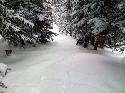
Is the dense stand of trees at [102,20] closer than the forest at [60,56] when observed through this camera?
No

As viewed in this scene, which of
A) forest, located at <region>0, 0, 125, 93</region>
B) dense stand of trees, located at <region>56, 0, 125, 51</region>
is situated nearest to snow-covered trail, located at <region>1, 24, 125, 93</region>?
forest, located at <region>0, 0, 125, 93</region>

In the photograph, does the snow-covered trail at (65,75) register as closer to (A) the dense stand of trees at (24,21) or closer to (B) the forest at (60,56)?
(B) the forest at (60,56)

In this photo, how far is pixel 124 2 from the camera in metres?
11.8

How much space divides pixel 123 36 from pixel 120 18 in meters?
0.97

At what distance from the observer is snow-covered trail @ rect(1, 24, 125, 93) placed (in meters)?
9.81

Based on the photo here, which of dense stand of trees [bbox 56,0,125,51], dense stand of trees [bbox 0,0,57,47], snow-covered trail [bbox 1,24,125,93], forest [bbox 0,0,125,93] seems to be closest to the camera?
snow-covered trail [bbox 1,24,125,93]

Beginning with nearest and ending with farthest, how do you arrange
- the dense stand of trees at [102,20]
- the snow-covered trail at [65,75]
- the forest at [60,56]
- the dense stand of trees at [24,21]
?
the snow-covered trail at [65,75]
the forest at [60,56]
the dense stand of trees at [24,21]
the dense stand of trees at [102,20]

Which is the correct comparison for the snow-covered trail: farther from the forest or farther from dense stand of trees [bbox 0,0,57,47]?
dense stand of trees [bbox 0,0,57,47]

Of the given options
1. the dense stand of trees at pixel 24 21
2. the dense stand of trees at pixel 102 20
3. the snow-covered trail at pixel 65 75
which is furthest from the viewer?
the dense stand of trees at pixel 102 20

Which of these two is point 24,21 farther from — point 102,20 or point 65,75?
point 102,20

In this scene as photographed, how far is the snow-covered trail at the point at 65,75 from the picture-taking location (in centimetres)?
981

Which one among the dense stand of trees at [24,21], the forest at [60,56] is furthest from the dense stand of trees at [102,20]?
the dense stand of trees at [24,21]

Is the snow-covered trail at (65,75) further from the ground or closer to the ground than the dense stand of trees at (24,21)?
closer to the ground

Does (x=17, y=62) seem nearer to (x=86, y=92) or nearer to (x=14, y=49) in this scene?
(x=14, y=49)
